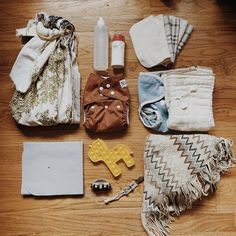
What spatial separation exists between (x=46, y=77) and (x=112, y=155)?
36cm

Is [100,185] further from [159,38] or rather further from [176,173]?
[159,38]

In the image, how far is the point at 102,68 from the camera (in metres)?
1.48

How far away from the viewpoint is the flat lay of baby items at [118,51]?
1.47 meters

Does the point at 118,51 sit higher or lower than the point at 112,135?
higher

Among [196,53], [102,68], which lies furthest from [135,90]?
[196,53]

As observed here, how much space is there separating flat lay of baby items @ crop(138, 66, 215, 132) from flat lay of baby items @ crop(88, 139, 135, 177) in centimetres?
12

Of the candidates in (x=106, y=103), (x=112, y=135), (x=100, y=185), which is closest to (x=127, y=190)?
(x=100, y=185)

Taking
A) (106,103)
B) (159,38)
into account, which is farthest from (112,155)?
(159,38)

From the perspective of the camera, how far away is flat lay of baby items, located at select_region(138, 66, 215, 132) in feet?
4.60

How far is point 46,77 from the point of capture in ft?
4.71

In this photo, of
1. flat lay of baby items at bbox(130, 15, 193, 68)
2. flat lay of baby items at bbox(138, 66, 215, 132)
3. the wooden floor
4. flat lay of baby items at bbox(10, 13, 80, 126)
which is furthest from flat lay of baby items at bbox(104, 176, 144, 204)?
flat lay of baby items at bbox(130, 15, 193, 68)

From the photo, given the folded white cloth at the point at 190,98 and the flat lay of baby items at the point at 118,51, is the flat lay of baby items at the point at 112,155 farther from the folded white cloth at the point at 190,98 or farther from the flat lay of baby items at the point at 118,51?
the flat lay of baby items at the point at 118,51

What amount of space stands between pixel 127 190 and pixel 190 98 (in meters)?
0.38

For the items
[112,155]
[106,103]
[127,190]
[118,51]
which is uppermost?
[118,51]
